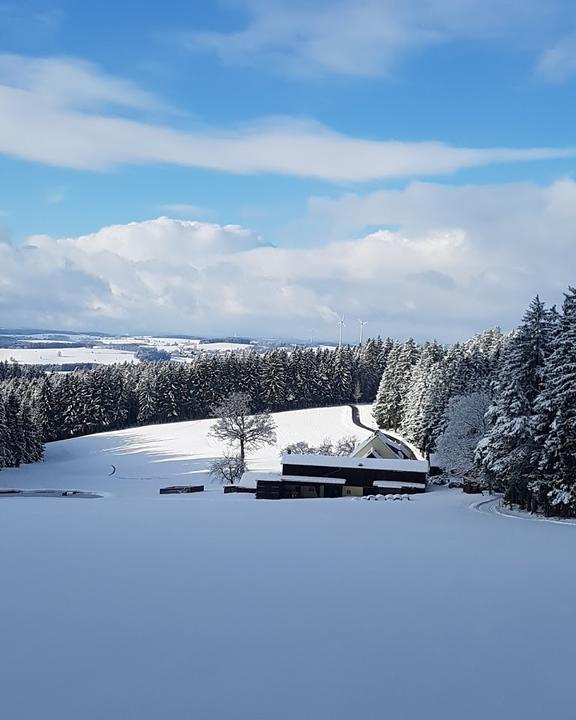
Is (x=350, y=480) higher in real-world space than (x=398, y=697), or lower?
lower

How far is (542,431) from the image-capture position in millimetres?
28000

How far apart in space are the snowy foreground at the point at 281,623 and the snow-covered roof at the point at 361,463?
2354cm

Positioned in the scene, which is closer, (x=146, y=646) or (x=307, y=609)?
(x=146, y=646)

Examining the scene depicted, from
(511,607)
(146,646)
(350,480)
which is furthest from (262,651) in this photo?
(350,480)

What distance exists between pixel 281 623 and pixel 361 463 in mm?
35520

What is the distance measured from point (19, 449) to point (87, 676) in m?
61.6

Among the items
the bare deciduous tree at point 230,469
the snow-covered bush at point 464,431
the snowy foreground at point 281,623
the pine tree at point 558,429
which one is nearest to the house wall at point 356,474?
the snow-covered bush at point 464,431

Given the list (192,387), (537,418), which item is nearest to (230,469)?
(537,418)

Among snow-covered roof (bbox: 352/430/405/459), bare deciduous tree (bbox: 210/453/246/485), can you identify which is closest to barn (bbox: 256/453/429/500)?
snow-covered roof (bbox: 352/430/405/459)

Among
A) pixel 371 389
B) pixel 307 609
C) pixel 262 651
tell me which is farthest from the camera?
pixel 371 389

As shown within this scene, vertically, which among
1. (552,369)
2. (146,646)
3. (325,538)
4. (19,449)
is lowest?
(19,449)

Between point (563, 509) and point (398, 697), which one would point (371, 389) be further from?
point (398, 697)

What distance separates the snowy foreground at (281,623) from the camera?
703 centimetres

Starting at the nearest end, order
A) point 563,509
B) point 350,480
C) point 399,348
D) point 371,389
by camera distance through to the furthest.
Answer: point 563,509
point 350,480
point 399,348
point 371,389
